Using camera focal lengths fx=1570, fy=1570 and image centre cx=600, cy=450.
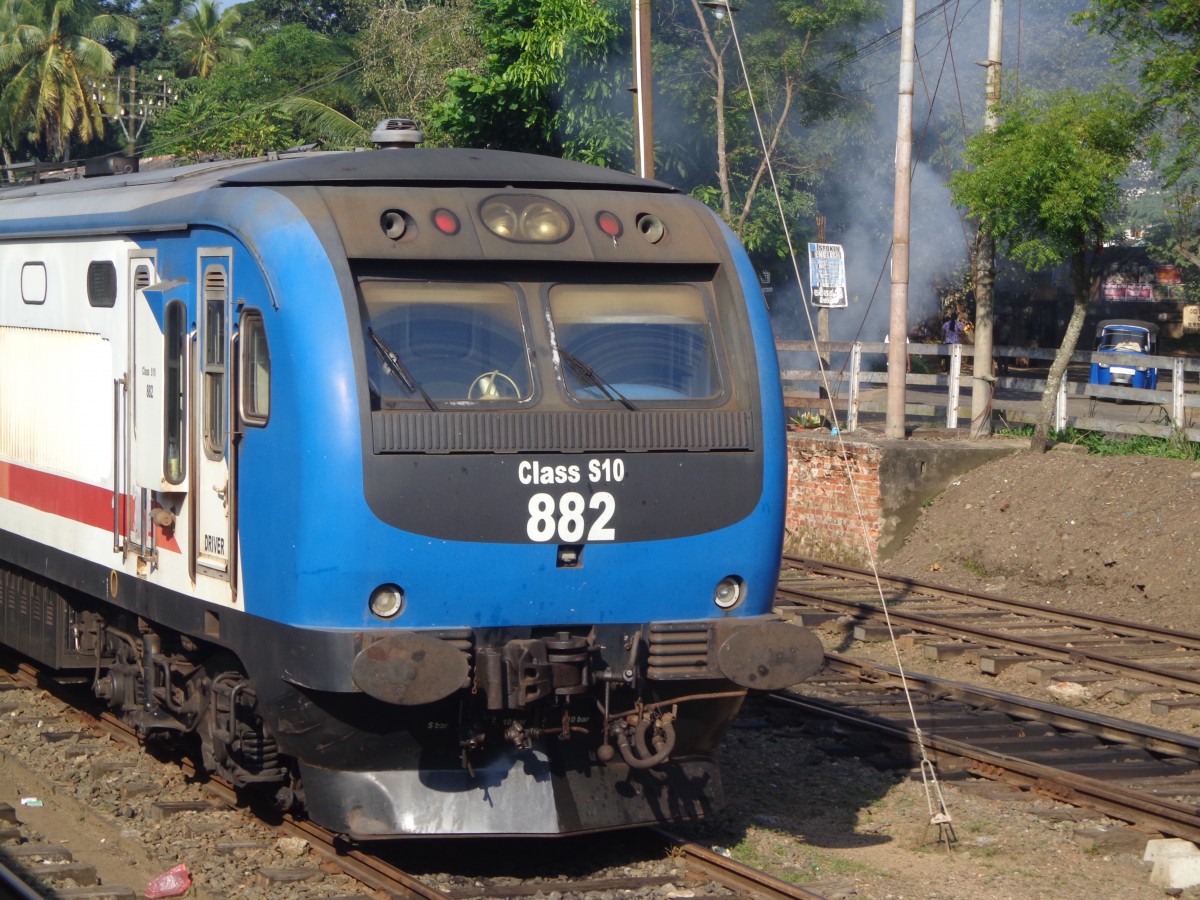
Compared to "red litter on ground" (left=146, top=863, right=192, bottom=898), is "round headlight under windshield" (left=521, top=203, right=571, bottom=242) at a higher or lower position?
higher

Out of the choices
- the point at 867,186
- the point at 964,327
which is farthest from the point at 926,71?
the point at 964,327

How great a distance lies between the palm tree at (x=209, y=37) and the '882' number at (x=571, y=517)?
52965 millimetres

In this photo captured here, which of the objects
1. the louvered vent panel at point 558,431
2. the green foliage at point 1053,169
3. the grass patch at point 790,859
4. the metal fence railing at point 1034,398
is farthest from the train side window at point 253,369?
the green foliage at point 1053,169

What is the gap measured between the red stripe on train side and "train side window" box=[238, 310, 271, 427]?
1.03 metres

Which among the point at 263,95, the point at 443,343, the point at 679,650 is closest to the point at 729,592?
the point at 679,650

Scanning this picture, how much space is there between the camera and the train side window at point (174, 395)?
721 cm

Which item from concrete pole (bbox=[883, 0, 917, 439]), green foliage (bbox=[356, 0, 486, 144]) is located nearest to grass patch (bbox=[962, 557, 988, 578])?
concrete pole (bbox=[883, 0, 917, 439])

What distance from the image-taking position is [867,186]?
3231 cm

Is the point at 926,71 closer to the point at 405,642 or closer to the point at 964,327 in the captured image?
the point at 964,327

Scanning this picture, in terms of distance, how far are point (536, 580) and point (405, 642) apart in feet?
2.12

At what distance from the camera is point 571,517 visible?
255 inches

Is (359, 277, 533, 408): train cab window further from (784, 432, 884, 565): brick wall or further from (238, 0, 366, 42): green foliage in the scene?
(238, 0, 366, 42): green foliage

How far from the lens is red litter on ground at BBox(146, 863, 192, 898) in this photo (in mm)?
6656

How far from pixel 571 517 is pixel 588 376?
25.6 inches
